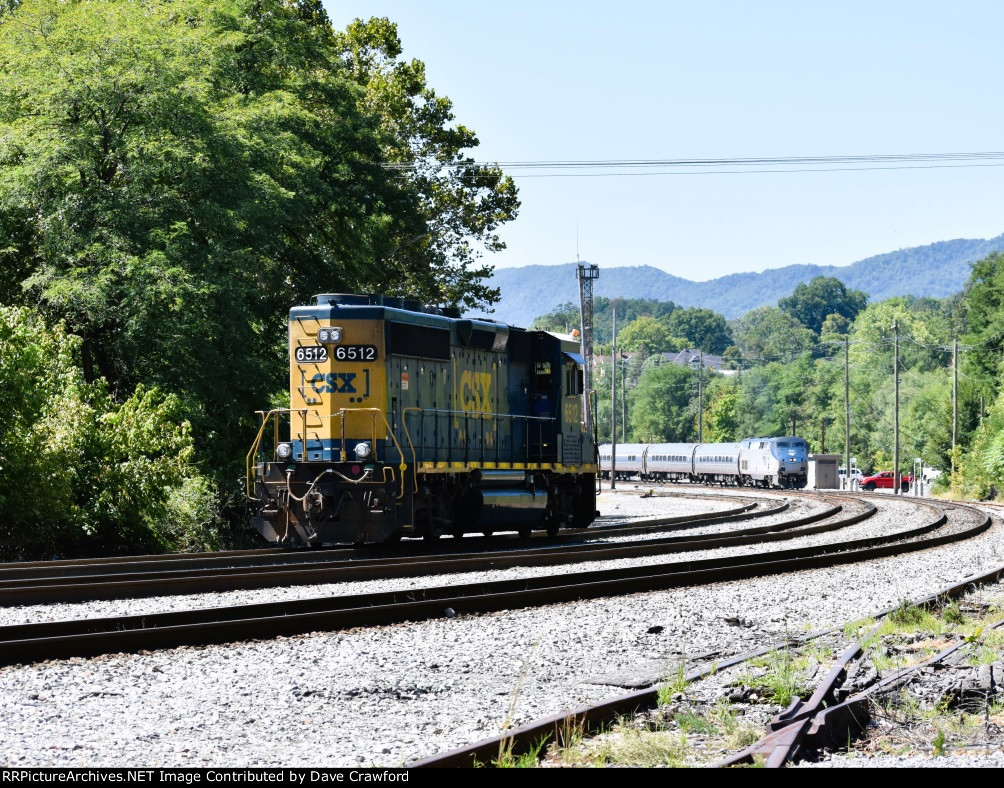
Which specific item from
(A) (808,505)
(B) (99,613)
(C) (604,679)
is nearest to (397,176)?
(A) (808,505)

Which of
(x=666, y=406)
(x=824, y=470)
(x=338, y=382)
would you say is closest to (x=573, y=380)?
(x=338, y=382)

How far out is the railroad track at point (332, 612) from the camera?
344 inches

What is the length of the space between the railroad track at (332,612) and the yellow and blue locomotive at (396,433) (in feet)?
9.08

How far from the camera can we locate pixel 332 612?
10.3 meters

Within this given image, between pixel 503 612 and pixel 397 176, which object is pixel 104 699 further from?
pixel 397 176

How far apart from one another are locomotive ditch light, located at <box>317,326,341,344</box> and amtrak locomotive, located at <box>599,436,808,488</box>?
36.3 m

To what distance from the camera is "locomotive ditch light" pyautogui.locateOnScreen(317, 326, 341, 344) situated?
18.5 meters

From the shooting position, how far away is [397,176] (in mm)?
42781

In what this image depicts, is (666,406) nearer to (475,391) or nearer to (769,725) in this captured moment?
(475,391)

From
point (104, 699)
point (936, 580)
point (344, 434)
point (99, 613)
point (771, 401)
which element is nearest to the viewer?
point (104, 699)

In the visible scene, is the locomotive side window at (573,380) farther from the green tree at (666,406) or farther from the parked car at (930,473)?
the green tree at (666,406)

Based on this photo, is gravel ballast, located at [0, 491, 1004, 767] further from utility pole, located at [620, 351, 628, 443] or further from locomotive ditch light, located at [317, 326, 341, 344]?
utility pole, located at [620, 351, 628, 443]

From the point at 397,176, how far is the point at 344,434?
26016 mm

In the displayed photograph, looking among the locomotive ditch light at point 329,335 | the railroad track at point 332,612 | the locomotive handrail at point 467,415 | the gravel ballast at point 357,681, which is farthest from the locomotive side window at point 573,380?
the gravel ballast at point 357,681
